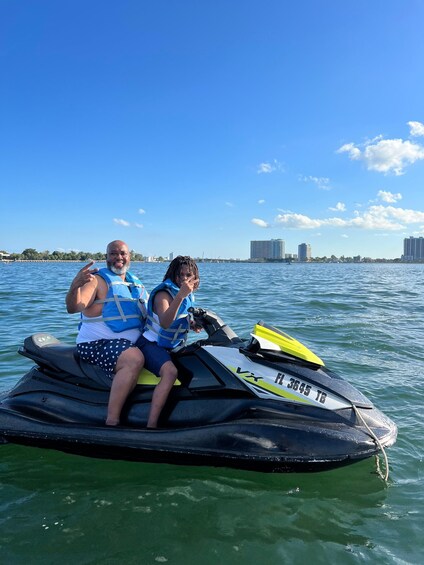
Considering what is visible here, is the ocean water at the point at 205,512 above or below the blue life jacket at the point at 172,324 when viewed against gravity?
below

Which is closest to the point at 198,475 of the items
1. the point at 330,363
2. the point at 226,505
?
the point at 226,505

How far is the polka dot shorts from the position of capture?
3299 millimetres

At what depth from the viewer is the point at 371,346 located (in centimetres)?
764

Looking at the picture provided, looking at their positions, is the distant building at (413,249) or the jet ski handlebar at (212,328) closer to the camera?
the jet ski handlebar at (212,328)

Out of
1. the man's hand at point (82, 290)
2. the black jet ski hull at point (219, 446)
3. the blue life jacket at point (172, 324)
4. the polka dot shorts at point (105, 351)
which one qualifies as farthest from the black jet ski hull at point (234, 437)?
the man's hand at point (82, 290)

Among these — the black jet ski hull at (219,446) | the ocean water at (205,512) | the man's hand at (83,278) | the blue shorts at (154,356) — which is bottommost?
the ocean water at (205,512)

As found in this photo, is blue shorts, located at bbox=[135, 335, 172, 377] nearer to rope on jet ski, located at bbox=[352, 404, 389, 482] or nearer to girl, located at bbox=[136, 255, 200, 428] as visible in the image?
girl, located at bbox=[136, 255, 200, 428]

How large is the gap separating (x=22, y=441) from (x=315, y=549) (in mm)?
2258

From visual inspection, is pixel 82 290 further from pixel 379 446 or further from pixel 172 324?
pixel 379 446

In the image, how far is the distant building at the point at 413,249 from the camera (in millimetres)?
150250

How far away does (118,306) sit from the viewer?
132 inches

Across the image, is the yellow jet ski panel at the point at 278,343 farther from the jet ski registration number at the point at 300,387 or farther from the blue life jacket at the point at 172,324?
the blue life jacket at the point at 172,324

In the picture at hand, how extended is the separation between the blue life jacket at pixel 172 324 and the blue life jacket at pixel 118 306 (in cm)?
13

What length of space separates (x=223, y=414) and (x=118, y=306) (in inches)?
44.1
